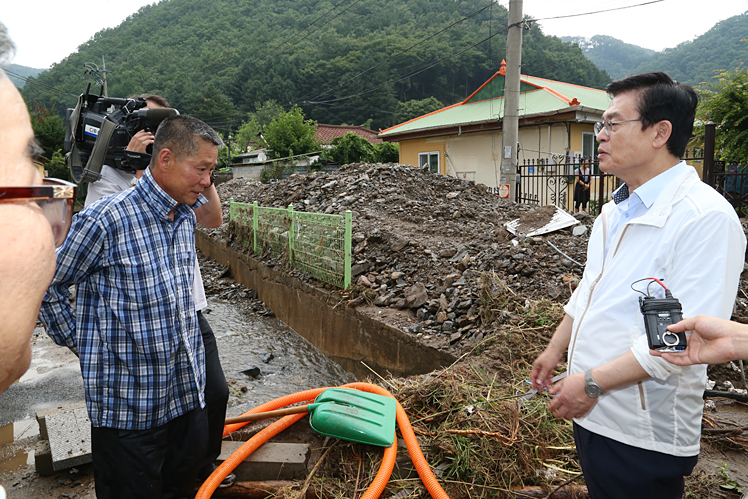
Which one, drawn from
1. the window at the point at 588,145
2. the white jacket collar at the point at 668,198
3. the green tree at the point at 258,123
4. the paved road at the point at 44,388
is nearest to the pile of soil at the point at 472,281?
the white jacket collar at the point at 668,198

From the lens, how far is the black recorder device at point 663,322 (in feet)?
4.08

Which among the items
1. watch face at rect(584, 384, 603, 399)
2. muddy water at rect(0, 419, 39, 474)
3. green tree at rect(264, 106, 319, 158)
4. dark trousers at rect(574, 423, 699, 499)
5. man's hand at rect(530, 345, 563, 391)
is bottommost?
muddy water at rect(0, 419, 39, 474)

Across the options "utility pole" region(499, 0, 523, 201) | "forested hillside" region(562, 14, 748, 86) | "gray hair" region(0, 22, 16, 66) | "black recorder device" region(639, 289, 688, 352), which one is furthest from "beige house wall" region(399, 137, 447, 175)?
"gray hair" region(0, 22, 16, 66)

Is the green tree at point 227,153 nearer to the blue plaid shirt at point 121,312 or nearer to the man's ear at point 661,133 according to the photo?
the blue plaid shirt at point 121,312

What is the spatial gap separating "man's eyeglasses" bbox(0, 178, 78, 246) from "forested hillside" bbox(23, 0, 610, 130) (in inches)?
1358

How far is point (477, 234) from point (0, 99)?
7423mm

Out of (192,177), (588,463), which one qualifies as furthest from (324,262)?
(588,463)

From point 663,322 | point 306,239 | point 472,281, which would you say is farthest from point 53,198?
point 306,239

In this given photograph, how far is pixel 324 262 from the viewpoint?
6922 millimetres

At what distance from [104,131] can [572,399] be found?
2811mm

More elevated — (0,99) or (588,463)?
(0,99)

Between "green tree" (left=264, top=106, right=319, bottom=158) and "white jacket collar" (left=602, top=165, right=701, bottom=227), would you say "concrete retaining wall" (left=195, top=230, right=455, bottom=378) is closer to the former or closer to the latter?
"white jacket collar" (left=602, top=165, right=701, bottom=227)

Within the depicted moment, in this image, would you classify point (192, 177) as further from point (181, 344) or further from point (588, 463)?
point (588, 463)

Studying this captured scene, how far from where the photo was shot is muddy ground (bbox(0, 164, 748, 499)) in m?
3.12
